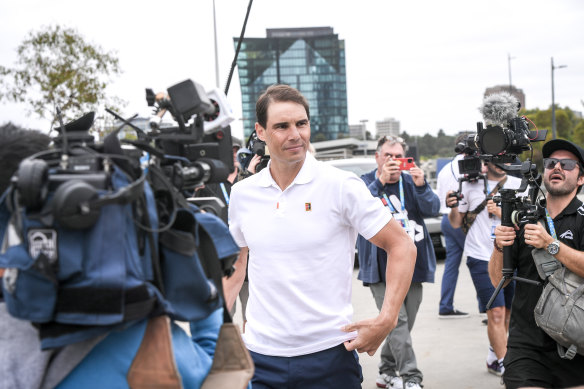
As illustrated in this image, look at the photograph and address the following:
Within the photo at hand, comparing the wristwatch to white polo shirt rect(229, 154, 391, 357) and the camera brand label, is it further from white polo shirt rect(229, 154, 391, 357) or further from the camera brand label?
the camera brand label

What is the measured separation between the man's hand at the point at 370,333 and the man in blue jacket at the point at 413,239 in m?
2.83

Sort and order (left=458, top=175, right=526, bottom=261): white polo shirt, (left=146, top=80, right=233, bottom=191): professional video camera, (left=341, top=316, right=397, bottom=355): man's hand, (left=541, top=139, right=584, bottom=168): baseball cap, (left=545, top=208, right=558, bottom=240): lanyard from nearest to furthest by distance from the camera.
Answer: (left=146, top=80, right=233, bottom=191): professional video camera < (left=341, top=316, right=397, bottom=355): man's hand < (left=545, top=208, right=558, bottom=240): lanyard < (left=541, top=139, right=584, bottom=168): baseball cap < (left=458, top=175, right=526, bottom=261): white polo shirt

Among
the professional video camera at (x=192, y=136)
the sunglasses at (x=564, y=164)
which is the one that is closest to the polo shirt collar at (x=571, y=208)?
the sunglasses at (x=564, y=164)

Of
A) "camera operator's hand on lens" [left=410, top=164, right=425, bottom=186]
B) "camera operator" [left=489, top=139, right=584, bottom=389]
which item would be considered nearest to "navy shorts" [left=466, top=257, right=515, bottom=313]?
"camera operator's hand on lens" [left=410, top=164, right=425, bottom=186]

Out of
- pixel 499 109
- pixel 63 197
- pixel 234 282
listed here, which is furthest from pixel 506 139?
pixel 63 197

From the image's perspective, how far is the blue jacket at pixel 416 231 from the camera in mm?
6043

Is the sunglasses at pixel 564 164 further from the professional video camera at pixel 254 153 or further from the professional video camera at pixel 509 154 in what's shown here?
the professional video camera at pixel 254 153

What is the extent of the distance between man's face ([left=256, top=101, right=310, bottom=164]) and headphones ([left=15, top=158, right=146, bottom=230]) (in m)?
1.87

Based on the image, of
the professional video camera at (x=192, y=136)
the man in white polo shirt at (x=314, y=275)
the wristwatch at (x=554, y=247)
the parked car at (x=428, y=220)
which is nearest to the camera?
the professional video camera at (x=192, y=136)

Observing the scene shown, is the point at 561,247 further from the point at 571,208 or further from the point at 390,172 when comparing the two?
the point at 390,172

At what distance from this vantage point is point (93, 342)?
1.80 meters

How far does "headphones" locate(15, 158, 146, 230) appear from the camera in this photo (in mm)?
1585

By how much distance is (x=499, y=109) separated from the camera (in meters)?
5.11

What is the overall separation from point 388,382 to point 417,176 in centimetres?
185
